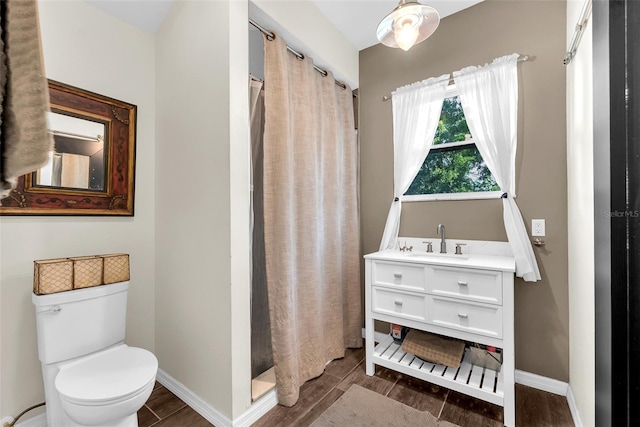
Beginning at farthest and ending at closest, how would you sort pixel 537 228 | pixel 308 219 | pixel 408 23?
1. pixel 308 219
2. pixel 537 228
3. pixel 408 23

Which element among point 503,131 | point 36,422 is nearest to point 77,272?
point 36,422

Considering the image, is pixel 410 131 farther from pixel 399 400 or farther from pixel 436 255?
pixel 399 400

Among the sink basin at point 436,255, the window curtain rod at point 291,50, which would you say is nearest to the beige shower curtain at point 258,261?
the window curtain rod at point 291,50

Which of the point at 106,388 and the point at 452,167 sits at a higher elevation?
the point at 452,167

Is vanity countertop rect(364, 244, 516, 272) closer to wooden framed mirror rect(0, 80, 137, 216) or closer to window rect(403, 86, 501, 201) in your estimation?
window rect(403, 86, 501, 201)

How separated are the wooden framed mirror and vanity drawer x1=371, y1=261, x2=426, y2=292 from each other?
6.15 feet

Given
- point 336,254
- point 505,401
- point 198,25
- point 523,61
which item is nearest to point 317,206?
point 336,254

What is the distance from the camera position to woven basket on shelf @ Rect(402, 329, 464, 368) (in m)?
1.84

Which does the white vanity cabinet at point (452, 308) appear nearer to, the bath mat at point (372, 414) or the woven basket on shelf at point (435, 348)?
the woven basket on shelf at point (435, 348)

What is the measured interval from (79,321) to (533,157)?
10.0 ft

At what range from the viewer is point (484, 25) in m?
2.09

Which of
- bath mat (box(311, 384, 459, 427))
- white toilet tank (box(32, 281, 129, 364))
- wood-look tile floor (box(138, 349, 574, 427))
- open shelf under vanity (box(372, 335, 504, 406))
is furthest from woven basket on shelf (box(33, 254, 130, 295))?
open shelf under vanity (box(372, 335, 504, 406))

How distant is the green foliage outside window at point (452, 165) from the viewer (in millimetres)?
2152

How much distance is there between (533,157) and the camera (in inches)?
74.9
